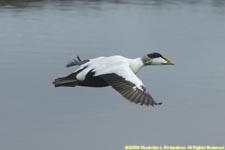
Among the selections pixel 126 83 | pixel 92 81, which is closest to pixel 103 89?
pixel 92 81

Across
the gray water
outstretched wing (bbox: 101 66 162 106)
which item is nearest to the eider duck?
outstretched wing (bbox: 101 66 162 106)

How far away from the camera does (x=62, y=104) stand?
5175 cm

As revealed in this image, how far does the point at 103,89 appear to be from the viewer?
65875 mm

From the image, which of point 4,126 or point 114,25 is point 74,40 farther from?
point 4,126

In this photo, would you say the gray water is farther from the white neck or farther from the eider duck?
the white neck

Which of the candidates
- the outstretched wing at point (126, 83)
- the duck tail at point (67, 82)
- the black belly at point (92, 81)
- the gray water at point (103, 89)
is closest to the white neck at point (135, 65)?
the outstretched wing at point (126, 83)

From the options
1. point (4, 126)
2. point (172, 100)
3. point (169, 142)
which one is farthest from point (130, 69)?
point (172, 100)

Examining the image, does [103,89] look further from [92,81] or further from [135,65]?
[92,81]

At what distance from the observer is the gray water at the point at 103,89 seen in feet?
149

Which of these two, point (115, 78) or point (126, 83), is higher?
point (115, 78)

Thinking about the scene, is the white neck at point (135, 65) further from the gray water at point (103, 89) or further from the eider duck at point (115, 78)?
the gray water at point (103, 89)

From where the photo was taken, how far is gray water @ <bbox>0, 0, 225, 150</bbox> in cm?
4538

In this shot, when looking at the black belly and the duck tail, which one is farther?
the black belly

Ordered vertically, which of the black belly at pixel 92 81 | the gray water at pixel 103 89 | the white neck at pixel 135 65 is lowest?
the gray water at pixel 103 89
